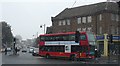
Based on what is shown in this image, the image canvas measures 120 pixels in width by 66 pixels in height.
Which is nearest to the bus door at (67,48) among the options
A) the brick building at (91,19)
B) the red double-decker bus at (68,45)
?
the red double-decker bus at (68,45)

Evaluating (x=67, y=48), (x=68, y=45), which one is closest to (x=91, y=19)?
(x=67, y=48)

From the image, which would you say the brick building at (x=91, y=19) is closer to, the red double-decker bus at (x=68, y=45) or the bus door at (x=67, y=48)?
the red double-decker bus at (x=68, y=45)

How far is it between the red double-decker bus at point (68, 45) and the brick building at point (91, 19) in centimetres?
2014

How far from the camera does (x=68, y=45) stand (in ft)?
148

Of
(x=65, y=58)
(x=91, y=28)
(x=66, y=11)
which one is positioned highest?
(x=66, y=11)

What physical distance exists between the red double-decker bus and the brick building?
20.1 metres

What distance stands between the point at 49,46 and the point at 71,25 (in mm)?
31307

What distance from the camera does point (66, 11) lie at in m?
87.8

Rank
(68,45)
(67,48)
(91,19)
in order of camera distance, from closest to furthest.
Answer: (68,45) < (67,48) < (91,19)

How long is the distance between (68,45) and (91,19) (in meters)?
27.9

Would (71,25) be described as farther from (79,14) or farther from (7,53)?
(7,53)

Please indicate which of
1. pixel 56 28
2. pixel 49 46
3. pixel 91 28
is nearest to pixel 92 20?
Result: pixel 91 28

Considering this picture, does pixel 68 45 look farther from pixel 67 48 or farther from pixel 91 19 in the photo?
pixel 91 19

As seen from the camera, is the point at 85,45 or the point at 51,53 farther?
the point at 51,53
